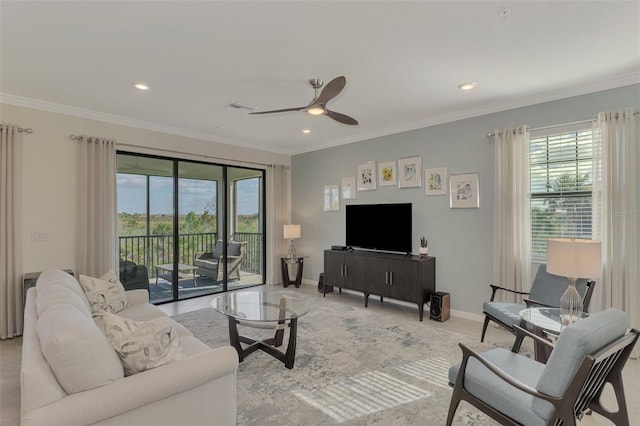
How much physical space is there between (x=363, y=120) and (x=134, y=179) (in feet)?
11.6

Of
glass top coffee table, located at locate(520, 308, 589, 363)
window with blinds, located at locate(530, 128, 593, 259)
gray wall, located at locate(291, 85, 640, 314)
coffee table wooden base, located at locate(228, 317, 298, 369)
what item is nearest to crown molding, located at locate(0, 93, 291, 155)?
gray wall, located at locate(291, 85, 640, 314)

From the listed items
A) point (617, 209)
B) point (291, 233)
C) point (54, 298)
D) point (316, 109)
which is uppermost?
point (316, 109)

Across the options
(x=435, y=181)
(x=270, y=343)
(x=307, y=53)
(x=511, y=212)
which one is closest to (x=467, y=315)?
(x=511, y=212)

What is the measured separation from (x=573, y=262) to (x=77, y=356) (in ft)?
9.84

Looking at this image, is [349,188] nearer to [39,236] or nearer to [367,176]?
[367,176]

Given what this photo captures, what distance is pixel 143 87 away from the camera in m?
3.42

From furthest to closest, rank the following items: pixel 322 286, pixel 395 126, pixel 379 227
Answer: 1. pixel 322 286
2. pixel 379 227
3. pixel 395 126

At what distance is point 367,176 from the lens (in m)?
5.41

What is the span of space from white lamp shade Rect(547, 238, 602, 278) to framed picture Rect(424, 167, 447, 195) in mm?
2255

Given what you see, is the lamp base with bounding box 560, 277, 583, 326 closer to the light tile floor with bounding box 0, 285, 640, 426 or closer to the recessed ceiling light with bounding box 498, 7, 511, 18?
the light tile floor with bounding box 0, 285, 640, 426

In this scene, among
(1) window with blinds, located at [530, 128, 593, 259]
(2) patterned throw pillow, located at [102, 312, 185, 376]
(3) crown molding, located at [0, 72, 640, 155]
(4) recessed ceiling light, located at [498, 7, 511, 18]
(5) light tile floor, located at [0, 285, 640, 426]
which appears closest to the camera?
(2) patterned throw pillow, located at [102, 312, 185, 376]

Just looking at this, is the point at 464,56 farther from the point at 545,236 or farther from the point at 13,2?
the point at 13,2

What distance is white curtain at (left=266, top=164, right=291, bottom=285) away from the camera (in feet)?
21.1

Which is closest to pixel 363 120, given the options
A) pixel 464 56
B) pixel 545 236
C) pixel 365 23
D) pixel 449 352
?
pixel 464 56
